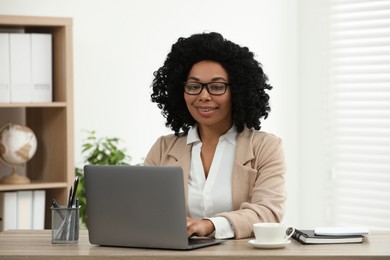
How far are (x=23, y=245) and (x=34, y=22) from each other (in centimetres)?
173

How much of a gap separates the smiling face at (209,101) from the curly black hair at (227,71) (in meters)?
0.03

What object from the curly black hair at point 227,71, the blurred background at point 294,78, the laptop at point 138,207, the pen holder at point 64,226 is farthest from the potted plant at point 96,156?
the laptop at point 138,207

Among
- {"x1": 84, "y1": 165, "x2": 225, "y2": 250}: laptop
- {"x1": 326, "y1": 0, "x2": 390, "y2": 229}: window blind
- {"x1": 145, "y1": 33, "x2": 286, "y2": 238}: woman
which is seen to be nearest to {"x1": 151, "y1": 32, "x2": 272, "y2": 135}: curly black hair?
{"x1": 145, "y1": 33, "x2": 286, "y2": 238}: woman

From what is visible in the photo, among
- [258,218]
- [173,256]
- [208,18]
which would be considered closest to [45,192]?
[208,18]

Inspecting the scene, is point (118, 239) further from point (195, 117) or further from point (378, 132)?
point (378, 132)

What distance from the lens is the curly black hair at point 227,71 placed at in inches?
127

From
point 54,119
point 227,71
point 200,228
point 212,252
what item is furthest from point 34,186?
point 212,252

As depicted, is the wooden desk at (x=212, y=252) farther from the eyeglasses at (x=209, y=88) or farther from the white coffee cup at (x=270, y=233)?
the eyeglasses at (x=209, y=88)

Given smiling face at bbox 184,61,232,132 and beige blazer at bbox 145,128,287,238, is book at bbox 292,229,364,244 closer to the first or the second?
beige blazer at bbox 145,128,287,238

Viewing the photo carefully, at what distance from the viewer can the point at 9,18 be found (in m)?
4.06

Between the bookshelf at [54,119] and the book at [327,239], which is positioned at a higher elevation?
the bookshelf at [54,119]

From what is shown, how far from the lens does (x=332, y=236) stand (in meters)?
2.66

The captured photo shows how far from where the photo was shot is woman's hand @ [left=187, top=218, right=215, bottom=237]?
2.72 meters

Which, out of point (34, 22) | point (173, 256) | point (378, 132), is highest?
point (34, 22)
